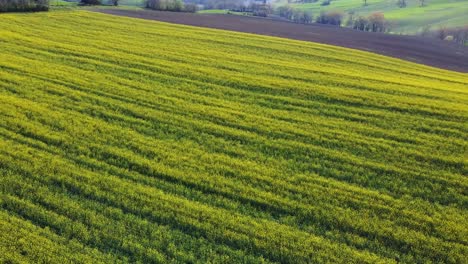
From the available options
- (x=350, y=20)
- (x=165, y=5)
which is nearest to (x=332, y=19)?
(x=350, y=20)

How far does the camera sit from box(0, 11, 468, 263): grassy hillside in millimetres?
11453

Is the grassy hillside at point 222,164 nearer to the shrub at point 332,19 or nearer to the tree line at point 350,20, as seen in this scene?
the tree line at point 350,20

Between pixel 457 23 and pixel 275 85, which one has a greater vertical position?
pixel 457 23

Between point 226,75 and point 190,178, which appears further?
point 226,75

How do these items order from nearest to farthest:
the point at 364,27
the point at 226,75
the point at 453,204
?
the point at 453,204, the point at 226,75, the point at 364,27

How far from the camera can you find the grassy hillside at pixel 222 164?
11.5m

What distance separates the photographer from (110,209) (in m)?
12.4

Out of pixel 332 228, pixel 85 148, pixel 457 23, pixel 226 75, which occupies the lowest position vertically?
pixel 332 228

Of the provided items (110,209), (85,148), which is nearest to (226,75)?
(85,148)

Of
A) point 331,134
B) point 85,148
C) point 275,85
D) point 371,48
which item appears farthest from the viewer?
point 371,48

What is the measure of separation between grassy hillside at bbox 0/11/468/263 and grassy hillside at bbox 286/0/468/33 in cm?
11865

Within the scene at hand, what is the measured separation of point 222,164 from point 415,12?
165 metres

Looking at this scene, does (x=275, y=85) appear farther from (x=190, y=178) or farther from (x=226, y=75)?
(x=190, y=178)

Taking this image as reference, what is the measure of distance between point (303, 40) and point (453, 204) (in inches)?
1484
